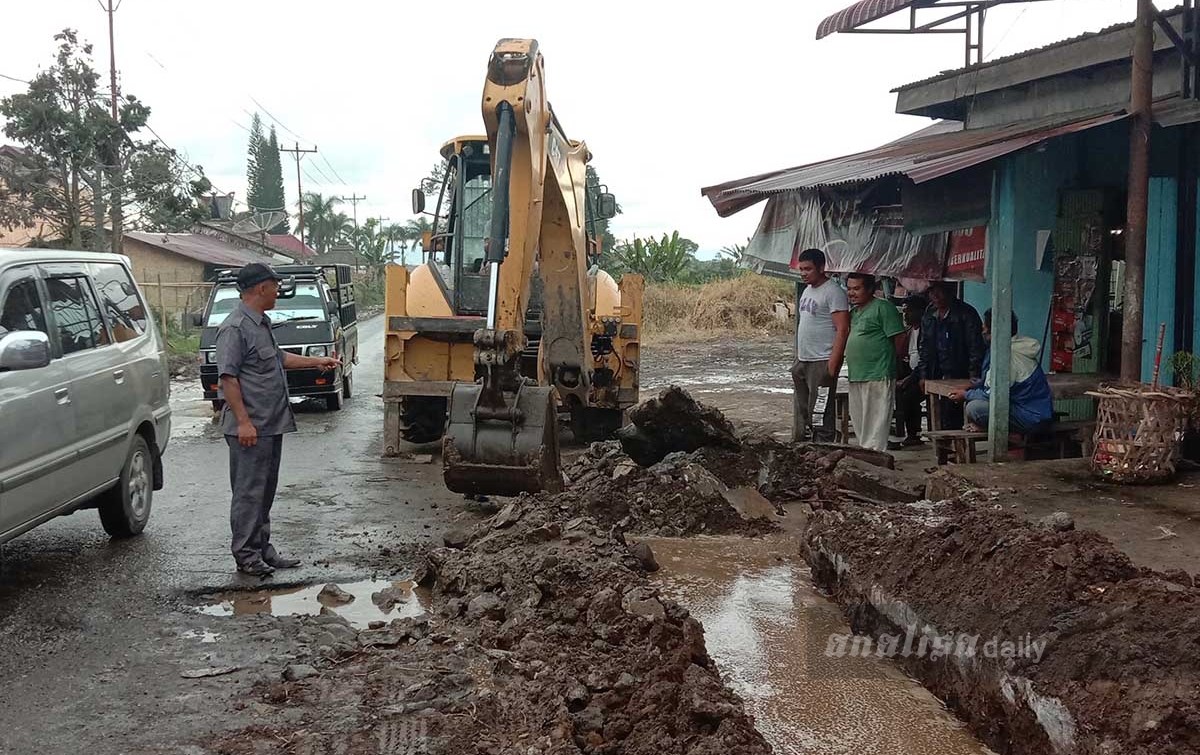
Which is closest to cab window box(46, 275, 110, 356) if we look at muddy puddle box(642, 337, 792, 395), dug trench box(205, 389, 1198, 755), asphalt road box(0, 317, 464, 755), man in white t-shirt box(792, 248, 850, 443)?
asphalt road box(0, 317, 464, 755)

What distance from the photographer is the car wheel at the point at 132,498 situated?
22.4ft

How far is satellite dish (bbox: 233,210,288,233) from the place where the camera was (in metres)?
52.5

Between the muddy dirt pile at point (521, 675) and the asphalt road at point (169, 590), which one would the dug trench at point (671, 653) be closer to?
the muddy dirt pile at point (521, 675)

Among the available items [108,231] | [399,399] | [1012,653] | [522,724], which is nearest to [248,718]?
[522,724]

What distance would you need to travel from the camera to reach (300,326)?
14109 millimetres

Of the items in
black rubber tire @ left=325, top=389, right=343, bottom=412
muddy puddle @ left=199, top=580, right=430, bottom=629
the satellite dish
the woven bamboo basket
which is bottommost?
muddy puddle @ left=199, top=580, right=430, bottom=629

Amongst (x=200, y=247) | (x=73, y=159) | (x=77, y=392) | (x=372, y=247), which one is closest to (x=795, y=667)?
(x=77, y=392)

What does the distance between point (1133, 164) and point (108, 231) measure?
26675 millimetres

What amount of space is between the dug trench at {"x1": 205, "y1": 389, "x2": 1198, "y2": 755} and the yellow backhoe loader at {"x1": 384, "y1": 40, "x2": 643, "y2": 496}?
1.98ft

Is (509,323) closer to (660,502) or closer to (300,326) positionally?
(660,502)

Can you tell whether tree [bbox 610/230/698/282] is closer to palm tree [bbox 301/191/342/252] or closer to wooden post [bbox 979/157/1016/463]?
wooden post [bbox 979/157/1016/463]

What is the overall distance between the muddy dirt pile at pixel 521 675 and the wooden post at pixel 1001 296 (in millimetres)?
3970

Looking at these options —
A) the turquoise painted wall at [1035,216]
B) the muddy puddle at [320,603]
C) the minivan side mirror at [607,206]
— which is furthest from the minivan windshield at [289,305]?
the turquoise painted wall at [1035,216]

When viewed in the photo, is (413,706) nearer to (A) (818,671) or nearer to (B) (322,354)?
(A) (818,671)
